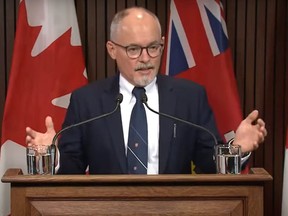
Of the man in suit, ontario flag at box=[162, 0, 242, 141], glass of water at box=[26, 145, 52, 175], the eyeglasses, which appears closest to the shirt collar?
the man in suit

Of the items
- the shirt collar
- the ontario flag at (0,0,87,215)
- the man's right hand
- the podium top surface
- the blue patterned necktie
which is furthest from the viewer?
the ontario flag at (0,0,87,215)

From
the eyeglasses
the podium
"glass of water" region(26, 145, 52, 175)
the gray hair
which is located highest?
the gray hair

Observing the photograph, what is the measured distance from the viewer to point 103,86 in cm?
183

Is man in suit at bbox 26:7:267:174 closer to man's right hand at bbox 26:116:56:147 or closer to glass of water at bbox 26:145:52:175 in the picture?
man's right hand at bbox 26:116:56:147

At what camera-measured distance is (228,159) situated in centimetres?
132

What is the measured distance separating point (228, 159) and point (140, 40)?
538 mm

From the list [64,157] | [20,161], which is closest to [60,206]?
[64,157]

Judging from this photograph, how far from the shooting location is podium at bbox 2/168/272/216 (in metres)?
1.24

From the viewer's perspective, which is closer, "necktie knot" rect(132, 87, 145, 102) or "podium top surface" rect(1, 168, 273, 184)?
"podium top surface" rect(1, 168, 273, 184)

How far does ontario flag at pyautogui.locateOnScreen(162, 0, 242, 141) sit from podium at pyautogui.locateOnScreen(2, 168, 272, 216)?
1096 mm

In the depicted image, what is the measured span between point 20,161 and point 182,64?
810 mm

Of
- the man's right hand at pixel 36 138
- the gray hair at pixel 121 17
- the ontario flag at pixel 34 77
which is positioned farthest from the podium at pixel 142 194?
the ontario flag at pixel 34 77

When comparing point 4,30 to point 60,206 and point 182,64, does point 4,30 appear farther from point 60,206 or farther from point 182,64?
point 60,206

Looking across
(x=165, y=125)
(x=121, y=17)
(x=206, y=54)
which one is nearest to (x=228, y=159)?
(x=165, y=125)
